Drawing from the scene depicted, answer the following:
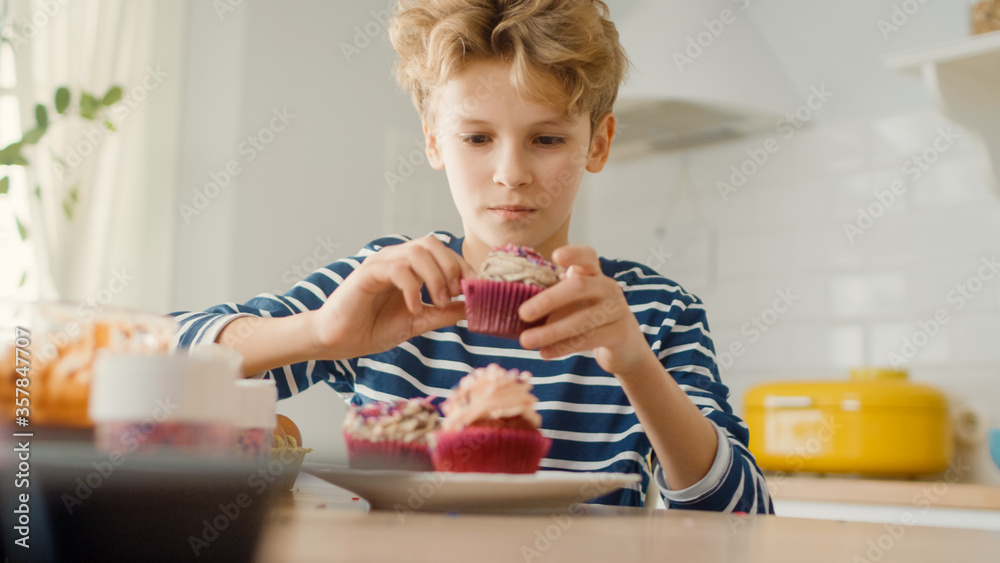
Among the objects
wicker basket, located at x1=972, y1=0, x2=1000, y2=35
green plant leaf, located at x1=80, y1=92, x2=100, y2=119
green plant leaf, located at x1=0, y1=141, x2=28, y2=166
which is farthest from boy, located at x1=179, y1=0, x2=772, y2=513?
wicker basket, located at x1=972, y1=0, x2=1000, y2=35

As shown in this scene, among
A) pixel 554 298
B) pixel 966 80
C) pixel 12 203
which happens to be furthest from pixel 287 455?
pixel 966 80

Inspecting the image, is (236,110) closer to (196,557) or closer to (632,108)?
(632,108)

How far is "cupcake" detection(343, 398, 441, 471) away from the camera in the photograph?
90cm

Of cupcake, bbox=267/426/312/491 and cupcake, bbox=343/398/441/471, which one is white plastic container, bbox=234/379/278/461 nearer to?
cupcake, bbox=267/426/312/491

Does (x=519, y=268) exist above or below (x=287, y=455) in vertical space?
above

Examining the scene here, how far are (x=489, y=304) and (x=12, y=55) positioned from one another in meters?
1.67

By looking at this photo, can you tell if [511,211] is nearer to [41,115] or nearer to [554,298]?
[554,298]

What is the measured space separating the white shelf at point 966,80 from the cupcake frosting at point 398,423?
6.07 feet

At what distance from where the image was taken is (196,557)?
366mm

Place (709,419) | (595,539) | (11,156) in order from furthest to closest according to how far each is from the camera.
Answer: (11,156)
(709,419)
(595,539)

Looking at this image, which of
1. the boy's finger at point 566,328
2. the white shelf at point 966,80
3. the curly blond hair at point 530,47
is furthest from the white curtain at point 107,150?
the white shelf at point 966,80

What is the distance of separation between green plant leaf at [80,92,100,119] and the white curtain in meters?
0.12

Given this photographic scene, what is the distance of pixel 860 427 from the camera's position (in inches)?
88.3

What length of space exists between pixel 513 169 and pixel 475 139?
9cm
